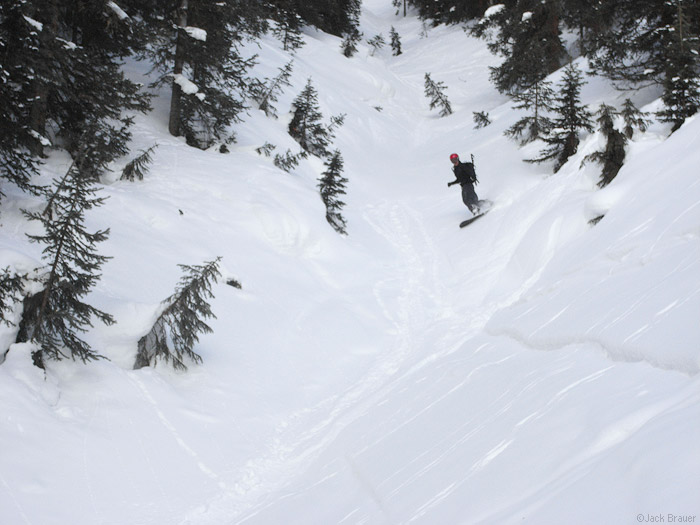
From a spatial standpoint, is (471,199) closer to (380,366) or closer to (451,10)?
(380,366)

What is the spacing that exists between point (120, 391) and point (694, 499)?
20.2 feet

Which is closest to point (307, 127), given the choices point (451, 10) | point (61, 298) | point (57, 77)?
point (57, 77)

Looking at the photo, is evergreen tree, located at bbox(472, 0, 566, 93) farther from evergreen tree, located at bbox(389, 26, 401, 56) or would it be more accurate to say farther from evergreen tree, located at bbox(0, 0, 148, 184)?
evergreen tree, located at bbox(389, 26, 401, 56)

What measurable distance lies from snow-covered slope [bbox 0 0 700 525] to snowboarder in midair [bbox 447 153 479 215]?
0.75m

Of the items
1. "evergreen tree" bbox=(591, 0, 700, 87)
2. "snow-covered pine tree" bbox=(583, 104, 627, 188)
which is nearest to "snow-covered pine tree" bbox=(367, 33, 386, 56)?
"evergreen tree" bbox=(591, 0, 700, 87)

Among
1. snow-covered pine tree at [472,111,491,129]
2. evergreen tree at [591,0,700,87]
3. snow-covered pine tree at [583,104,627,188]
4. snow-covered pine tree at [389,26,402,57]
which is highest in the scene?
evergreen tree at [591,0,700,87]

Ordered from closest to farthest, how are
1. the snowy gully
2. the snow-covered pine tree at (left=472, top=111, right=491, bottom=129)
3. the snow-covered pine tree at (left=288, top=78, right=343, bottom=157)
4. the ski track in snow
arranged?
the snowy gully < the ski track in snow < the snow-covered pine tree at (left=288, top=78, right=343, bottom=157) < the snow-covered pine tree at (left=472, top=111, right=491, bottom=129)

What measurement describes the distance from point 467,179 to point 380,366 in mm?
7128

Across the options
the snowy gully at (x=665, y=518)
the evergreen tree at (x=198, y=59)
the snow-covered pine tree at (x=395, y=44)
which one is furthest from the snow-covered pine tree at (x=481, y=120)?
the snow-covered pine tree at (x=395, y=44)

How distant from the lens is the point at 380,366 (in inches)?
337

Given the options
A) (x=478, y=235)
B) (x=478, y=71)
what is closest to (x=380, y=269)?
(x=478, y=235)

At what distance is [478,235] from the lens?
13312 mm

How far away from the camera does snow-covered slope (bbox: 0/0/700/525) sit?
3.46 meters

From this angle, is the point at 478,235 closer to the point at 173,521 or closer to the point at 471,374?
the point at 471,374
